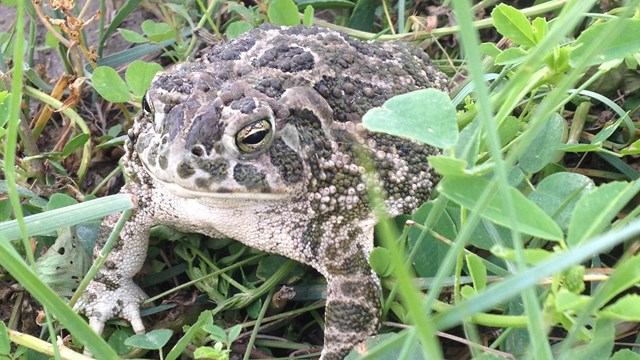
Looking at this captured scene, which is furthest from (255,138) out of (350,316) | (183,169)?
(350,316)

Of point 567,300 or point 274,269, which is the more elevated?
point 567,300

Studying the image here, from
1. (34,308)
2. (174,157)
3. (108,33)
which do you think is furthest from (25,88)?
(174,157)

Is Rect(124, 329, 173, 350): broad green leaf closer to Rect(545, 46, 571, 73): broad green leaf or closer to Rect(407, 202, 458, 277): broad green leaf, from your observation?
Rect(407, 202, 458, 277): broad green leaf

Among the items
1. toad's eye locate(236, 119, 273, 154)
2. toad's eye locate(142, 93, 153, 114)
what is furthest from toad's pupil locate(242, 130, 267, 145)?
toad's eye locate(142, 93, 153, 114)

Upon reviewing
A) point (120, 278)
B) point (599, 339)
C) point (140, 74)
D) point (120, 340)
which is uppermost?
point (140, 74)

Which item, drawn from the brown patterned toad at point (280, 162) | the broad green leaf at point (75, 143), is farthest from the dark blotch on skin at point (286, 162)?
the broad green leaf at point (75, 143)

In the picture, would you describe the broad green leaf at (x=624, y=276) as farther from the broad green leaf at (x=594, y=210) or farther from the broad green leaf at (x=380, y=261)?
the broad green leaf at (x=380, y=261)

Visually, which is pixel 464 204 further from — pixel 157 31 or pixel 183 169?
pixel 157 31
